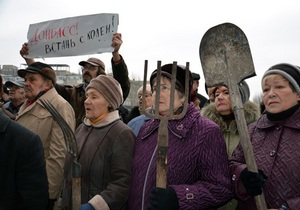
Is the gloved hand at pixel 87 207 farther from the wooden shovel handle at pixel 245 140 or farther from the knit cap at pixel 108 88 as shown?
the wooden shovel handle at pixel 245 140

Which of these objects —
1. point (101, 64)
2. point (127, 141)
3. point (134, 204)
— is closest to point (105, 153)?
point (127, 141)

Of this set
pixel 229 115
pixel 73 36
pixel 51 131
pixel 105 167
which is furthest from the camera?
pixel 73 36

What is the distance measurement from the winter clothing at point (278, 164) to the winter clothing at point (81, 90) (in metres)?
2.09

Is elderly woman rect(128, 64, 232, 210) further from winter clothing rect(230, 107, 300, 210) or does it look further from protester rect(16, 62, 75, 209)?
protester rect(16, 62, 75, 209)

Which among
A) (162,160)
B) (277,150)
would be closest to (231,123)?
(277,150)

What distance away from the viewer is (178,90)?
2836mm

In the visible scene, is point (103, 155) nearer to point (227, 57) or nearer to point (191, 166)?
point (191, 166)

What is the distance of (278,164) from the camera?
261 cm

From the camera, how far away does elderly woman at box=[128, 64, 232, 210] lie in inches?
98.8

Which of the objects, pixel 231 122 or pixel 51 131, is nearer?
pixel 231 122

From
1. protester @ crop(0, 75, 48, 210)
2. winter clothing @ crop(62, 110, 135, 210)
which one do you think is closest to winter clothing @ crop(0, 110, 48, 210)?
protester @ crop(0, 75, 48, 210)

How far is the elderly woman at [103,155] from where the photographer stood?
2.92 metres

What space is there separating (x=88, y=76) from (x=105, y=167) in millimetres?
2124

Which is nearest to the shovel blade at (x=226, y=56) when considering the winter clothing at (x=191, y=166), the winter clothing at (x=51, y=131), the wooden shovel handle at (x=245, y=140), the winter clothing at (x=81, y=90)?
the wooden shovel handle at (x=245, y=140)
